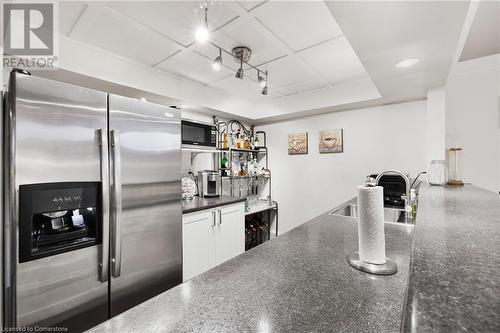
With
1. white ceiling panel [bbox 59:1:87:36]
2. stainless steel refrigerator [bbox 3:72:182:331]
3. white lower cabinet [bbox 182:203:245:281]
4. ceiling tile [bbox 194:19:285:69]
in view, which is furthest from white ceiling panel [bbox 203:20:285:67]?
white lower cabinet [bbox 182:203:245:281]

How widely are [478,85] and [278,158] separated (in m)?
2.47

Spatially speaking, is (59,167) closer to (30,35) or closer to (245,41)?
(30,35)

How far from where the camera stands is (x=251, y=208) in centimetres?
328

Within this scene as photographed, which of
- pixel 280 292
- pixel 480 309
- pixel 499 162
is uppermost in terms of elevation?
pixel 499 162

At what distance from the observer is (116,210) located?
1340mm

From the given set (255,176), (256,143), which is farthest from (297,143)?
(255,176)

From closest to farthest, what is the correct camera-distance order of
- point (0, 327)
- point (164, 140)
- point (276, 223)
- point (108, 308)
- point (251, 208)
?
1. point (0, 327)
2. point (108, 308)
3. point (164, 140)
4. point (251, 208)
5. point (276, 223)

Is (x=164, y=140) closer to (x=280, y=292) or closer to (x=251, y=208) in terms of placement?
(x=280, y=292)

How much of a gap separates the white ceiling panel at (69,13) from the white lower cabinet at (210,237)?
1.62 meters

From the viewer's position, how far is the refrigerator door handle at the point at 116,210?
1338 millimetres

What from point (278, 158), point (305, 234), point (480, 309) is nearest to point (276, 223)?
point (278, 158)

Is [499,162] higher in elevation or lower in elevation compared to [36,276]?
higher

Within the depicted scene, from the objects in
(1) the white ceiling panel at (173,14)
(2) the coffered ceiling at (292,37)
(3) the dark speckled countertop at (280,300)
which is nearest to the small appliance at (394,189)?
(2) the coffered ceiling at (292,37)

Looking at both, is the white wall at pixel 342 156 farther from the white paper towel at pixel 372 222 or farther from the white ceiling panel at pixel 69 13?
the white ceiling panel at pixel 69 13
